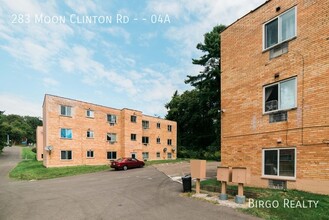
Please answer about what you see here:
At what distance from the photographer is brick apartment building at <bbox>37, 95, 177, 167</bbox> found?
27047 millimetres

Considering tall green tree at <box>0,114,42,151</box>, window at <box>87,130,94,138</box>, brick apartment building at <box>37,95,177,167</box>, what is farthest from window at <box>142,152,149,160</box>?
tall green tree at <box>0,114,42,151</box>

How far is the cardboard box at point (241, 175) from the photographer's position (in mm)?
9594

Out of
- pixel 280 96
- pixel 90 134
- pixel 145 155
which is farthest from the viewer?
pixel 145 155

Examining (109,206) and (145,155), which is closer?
(109,206)

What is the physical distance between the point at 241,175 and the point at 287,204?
6.34 feet

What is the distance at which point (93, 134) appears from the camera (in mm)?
30953

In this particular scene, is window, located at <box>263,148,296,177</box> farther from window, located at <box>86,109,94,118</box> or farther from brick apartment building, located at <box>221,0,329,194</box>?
window, located at <box>86,109,94,118</box>

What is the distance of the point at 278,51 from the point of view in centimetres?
1141

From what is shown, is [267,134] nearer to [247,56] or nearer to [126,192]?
[247,56]

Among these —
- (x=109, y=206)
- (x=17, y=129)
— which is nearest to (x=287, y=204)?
(x=109, y=206)

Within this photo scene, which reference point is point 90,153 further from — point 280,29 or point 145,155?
point 280,29

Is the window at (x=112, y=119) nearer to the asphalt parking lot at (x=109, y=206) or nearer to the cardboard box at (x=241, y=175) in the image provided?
the asphalt parking lot at (x=109, y=206)

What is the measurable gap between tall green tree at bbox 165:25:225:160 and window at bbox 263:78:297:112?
22.6 m

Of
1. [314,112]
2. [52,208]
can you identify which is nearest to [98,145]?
[52,208]
